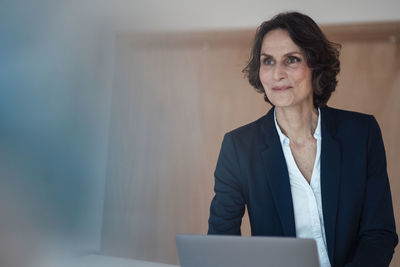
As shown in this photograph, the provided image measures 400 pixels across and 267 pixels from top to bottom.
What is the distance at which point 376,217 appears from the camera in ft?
6.27

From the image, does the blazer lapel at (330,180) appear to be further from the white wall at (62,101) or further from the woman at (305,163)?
the white wall at (62,101)

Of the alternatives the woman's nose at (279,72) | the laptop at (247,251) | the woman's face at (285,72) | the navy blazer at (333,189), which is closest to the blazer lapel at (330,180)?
the navy blazer at (333,189)

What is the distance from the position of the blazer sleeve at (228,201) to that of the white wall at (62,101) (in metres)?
1.10

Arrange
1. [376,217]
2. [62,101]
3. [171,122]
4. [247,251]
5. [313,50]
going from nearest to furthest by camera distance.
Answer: [247,251]
[376,217]
[313,50]
[171,122]
[62,101]

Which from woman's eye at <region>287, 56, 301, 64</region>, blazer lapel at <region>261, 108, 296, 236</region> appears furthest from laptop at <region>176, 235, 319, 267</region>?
woman's eye at <region>287, 56, 301, 64</region>

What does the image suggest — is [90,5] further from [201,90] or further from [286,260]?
[286,260]

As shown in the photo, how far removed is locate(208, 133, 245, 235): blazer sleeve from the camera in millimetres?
2209

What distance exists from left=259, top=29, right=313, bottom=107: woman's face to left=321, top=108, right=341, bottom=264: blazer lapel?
23 centimetres

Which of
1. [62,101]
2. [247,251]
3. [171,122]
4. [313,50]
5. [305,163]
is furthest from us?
[62,101]

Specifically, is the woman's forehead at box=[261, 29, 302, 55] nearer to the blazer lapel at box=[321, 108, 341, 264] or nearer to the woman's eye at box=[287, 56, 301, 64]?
the woman's eye at box=[287, 56, 301, 64]

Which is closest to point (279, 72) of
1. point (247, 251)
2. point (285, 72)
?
point (285, 72)

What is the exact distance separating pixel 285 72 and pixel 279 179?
507 millimetres

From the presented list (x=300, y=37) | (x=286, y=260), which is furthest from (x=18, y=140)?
(x=286, y=260)

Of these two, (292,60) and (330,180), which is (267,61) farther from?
(330,180)
